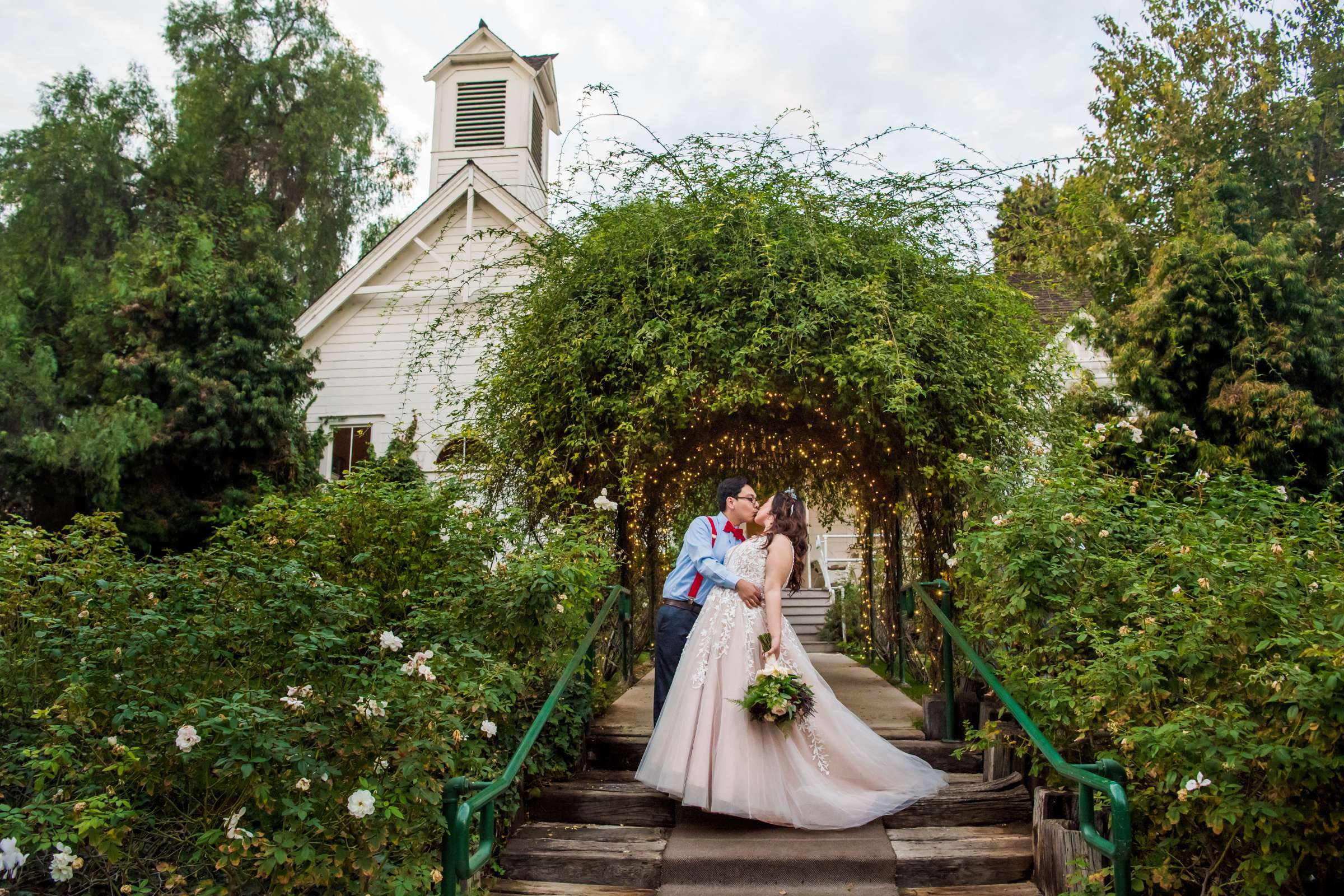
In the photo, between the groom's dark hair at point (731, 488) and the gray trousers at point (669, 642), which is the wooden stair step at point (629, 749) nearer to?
the gray trousers at point (669, 642)

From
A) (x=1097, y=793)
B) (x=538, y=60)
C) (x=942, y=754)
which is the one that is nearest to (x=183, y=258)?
(x=538, y=60)

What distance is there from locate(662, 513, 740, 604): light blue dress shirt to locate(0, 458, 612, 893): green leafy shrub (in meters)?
0.66

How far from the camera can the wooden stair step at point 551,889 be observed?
14.1 feet

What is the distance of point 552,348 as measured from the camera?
6.54m

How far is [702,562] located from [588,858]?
1.72m

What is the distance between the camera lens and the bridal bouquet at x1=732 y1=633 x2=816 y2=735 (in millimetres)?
4664

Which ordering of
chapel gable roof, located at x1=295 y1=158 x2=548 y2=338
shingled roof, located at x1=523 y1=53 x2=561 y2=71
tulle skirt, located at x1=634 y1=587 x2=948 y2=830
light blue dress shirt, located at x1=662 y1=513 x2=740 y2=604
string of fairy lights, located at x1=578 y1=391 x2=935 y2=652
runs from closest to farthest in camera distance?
tulle skirt, located at x1=634 y1=587 x2=948 y2=830 → light blue dress shirt, located at x1=662 y1=513 x2=740 y2=604 → string of fairy lights, located at x1=578 y1=391 x2=935 y2=652 → chapel gable roof, located at x1=295 y1=158 x2=548 y2=338 → shingled roof, located at x1=523 y1=53 x2=561 y2=71

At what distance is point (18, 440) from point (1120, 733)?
12696 mm

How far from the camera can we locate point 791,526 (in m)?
5.26

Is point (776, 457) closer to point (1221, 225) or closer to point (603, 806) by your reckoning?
point (603, 806)

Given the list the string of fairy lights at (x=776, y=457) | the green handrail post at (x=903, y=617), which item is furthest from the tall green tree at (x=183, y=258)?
the green handrail post at (x=903, y=617)

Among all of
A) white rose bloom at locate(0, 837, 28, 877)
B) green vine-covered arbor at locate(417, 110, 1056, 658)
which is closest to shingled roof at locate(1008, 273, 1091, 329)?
green vine-covered arbor at locate(417, 110, 1056, 658)

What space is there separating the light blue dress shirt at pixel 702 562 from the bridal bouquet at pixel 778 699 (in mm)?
664

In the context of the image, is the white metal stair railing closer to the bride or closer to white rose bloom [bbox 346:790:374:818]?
A: the bride
